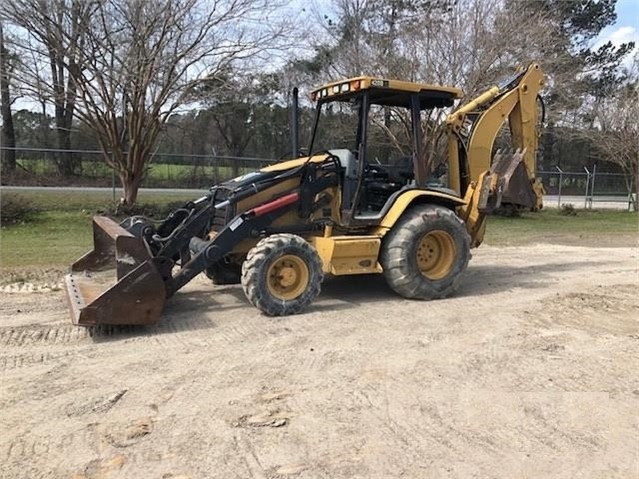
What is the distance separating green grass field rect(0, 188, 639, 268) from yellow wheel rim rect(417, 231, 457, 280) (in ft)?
18.1

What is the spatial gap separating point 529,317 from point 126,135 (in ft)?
42.4

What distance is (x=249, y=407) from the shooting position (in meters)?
4.35

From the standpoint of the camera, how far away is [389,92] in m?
7.68

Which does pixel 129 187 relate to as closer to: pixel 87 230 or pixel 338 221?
pixel 87 230

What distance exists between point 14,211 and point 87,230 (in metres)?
2.19

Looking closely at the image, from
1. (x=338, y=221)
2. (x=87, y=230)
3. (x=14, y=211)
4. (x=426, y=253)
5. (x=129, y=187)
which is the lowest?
(x=87, y=230)

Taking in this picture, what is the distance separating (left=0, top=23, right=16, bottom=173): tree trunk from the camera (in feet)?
48.0

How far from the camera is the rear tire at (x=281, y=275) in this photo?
6562 mm

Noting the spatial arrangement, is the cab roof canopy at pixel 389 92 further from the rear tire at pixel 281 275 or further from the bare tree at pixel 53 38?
the bare tree at pixel 53 38

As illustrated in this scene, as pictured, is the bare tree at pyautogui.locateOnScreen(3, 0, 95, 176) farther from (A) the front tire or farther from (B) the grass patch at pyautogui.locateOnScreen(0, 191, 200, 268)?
(A) the front tire

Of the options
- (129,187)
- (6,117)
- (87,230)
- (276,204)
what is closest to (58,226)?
(87,230)

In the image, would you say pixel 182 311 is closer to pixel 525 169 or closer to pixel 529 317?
pixel 529 317

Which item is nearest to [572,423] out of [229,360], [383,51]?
[229,360]

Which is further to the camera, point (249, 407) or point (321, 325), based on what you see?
point (321, 325)
